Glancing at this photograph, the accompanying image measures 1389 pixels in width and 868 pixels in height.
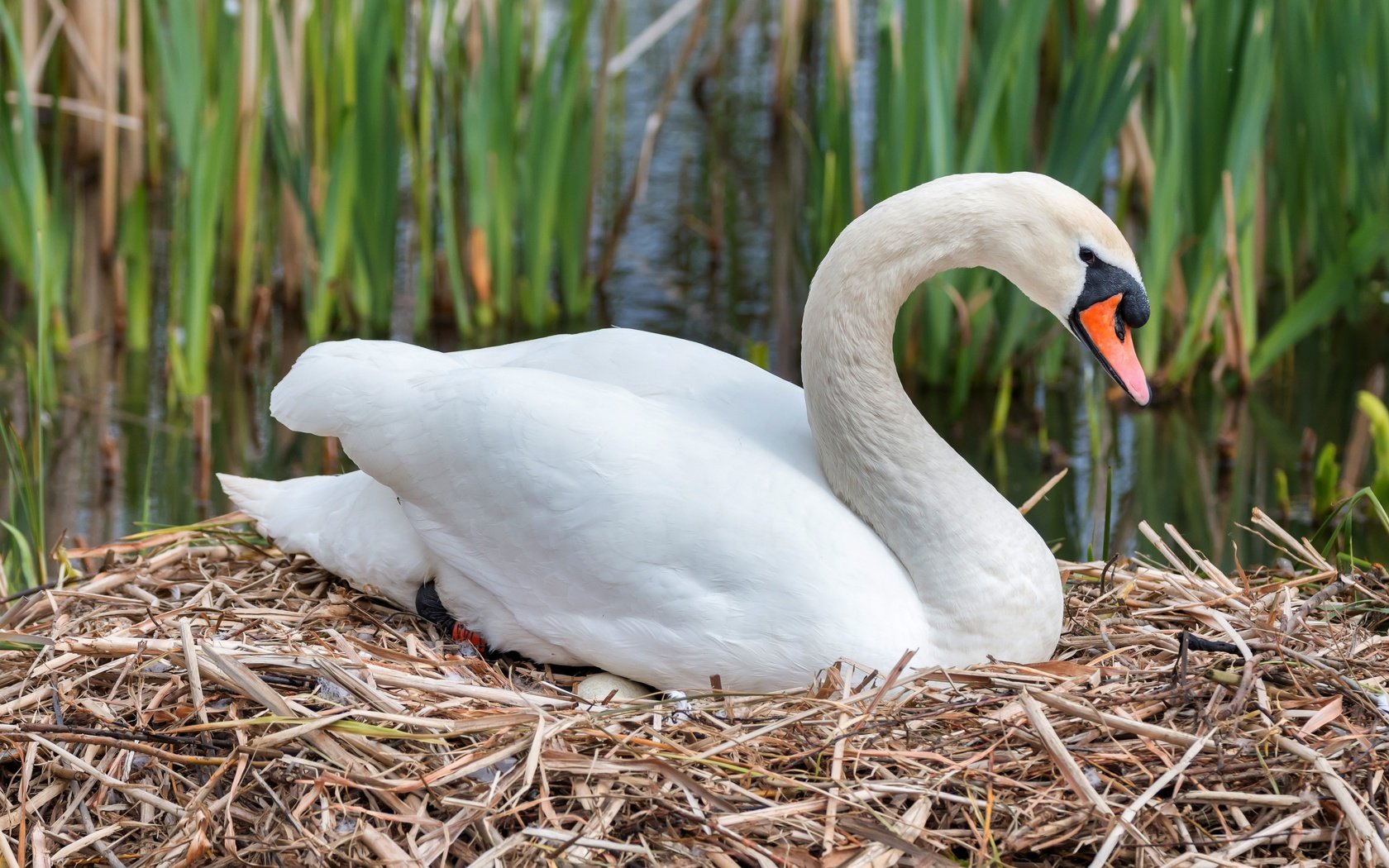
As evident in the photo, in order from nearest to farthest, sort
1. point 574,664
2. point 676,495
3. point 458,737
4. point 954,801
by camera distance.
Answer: point 954,801 < point 458,737 < point 676,495 < point 574,664

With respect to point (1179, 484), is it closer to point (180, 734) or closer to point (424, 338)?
point (424, 338)

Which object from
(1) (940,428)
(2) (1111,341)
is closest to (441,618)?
(2) (1111,341)

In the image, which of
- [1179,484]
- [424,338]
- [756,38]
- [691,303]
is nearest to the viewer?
[1179,484]

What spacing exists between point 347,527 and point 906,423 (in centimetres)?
130

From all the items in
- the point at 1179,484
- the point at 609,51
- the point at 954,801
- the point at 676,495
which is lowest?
the point at 1179,484

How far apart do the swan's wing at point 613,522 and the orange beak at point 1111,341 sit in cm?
57

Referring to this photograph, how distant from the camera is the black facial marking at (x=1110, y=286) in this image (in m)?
3.16

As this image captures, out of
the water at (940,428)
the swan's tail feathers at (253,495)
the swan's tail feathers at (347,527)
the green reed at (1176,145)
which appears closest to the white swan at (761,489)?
the swan's tail feathers at (347,527)

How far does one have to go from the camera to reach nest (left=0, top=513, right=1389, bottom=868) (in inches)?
107

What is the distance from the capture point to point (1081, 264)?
3.17 meters

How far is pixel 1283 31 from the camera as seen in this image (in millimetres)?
5793

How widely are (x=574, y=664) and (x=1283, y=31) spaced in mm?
3801

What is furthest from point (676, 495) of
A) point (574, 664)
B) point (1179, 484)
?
point (1179, 484)

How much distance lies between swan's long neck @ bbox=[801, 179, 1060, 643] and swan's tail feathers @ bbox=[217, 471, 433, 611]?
96 centimetres
